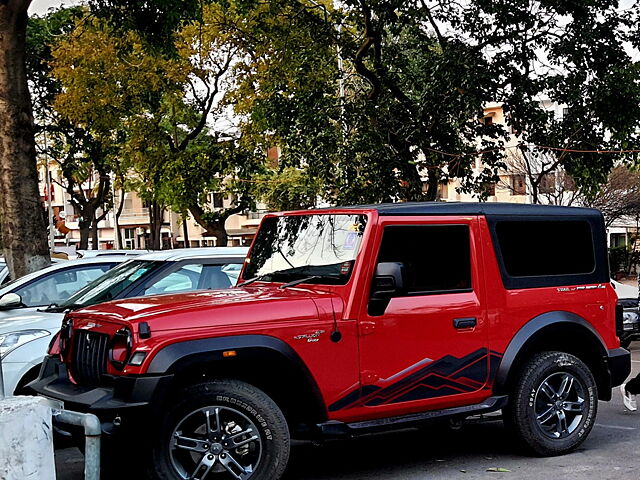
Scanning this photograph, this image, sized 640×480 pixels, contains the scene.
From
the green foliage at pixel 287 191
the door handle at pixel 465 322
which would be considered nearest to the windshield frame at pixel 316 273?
the door handle at pixel 465 322

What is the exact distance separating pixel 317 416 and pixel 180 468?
3.25ft

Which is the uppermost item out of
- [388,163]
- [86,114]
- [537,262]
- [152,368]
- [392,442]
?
[86,114]

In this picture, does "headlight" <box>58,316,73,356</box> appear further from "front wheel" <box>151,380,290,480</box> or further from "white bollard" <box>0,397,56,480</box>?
"white bollard" <box>0,397,56,480</box>

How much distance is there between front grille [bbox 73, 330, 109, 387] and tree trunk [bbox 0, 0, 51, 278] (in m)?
7.57

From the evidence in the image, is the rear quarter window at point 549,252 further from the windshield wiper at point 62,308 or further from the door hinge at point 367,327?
the windshield wiper at point 62,308

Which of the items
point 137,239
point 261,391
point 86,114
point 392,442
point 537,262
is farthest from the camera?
point 137,239

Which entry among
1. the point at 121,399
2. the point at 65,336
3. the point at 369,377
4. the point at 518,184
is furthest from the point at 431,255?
the point at 518,184

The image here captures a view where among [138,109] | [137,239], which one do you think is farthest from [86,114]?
[137,239]

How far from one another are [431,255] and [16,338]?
3846 mm

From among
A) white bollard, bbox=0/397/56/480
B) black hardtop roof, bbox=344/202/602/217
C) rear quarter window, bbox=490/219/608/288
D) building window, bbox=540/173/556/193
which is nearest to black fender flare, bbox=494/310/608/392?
rear quarter window, bbox=490/219/608/288

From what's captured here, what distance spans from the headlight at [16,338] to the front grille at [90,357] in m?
2.08

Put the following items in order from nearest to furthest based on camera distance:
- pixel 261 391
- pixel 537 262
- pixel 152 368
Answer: pixel 152 368
pixel 261 391
pixel 537 262

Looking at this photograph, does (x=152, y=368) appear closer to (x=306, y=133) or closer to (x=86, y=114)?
(x=306, y=133)

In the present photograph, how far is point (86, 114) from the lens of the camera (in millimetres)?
27609
